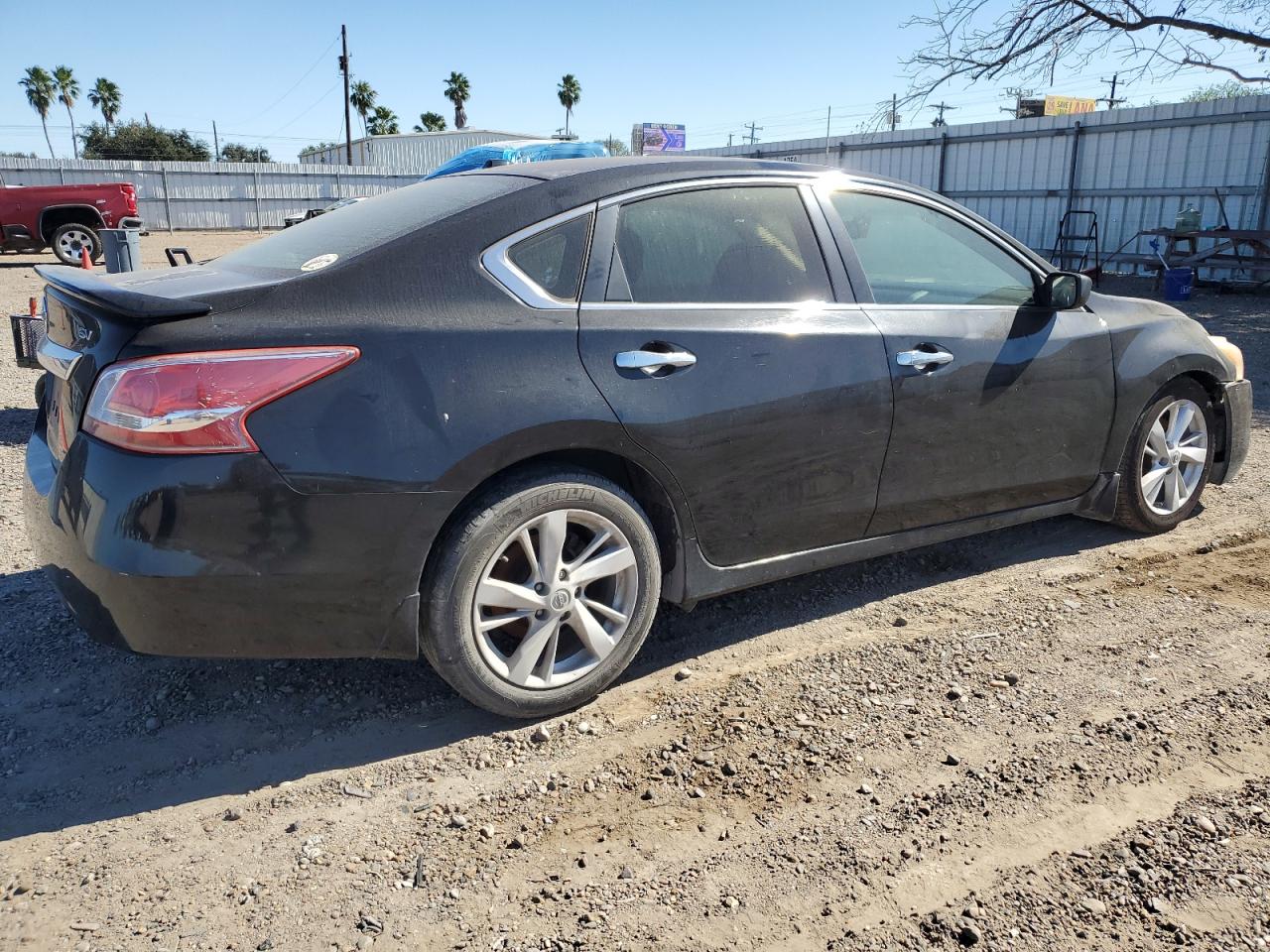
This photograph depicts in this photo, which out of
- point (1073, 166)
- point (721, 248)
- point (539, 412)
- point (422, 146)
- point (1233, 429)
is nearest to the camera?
point (539, 412)

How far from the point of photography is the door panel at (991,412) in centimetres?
354

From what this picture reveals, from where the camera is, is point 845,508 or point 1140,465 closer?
point 845,508

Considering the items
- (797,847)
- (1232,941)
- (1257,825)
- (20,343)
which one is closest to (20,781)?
(797,847)

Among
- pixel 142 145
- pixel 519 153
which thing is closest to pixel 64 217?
pixel 519 153

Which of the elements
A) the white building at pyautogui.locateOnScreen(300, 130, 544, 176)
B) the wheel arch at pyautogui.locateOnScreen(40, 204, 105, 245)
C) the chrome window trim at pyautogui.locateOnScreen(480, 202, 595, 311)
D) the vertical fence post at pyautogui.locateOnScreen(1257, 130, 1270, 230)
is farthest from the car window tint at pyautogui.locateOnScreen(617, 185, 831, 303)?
the white building at pyautogui.locateOnScreen(300, 130, 544, 176)

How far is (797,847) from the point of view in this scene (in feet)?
7.93

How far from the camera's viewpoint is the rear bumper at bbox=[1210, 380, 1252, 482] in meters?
4.64

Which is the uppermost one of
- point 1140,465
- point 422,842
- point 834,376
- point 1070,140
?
point 1070,140

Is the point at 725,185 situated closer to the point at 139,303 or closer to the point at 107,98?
the point at 139,303

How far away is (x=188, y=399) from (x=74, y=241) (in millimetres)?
19945

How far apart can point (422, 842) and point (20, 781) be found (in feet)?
3.82

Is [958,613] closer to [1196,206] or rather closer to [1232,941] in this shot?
[1232,941]

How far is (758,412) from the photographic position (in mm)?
3168

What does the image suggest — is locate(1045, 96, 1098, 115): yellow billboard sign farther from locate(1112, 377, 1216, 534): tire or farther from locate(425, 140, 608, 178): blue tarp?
locate(1112, 377, 1216, 534): tire
